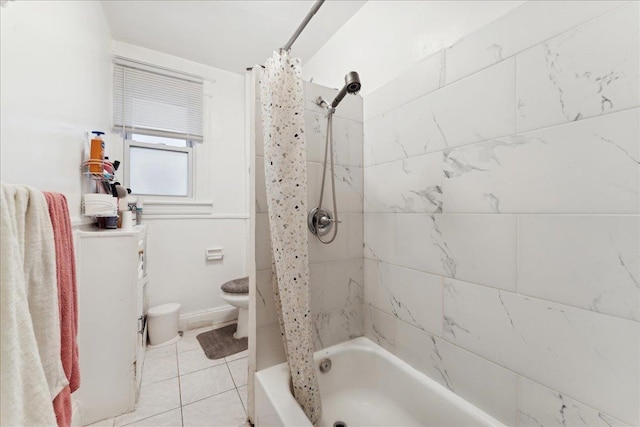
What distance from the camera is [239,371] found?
5.81 ft

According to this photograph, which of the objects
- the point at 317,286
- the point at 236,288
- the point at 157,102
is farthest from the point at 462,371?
the point at 157,102

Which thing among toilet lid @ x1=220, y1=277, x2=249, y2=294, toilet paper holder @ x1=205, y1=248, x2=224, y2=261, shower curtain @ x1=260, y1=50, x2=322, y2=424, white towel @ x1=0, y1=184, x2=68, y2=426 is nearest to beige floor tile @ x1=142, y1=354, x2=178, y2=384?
toilet lid @ x1=220, y1=277, x2=249, y2=294

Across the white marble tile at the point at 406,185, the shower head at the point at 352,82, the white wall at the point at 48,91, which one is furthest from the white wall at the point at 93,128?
the white marble tile at the point at 406,185

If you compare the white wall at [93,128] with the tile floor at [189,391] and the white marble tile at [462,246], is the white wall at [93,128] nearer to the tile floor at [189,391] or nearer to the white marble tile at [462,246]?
the tile floor at [189,391]

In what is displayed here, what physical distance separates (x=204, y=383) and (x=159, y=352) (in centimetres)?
61

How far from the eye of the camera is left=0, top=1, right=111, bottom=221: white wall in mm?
818

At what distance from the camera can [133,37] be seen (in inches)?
82.4

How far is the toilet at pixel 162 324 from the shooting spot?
6.75ft

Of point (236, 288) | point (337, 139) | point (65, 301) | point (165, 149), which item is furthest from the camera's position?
point (165, 149)

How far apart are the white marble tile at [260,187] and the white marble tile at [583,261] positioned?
1.07m

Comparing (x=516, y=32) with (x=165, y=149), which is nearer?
(x=516, y=32)

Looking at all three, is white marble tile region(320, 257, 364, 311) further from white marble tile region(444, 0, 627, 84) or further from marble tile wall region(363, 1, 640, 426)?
white marble tile region(444, 0, 627, 84)

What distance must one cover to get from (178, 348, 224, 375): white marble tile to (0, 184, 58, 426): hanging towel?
1.48 metres

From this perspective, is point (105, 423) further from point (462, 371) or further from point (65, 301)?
point (462, 371)
